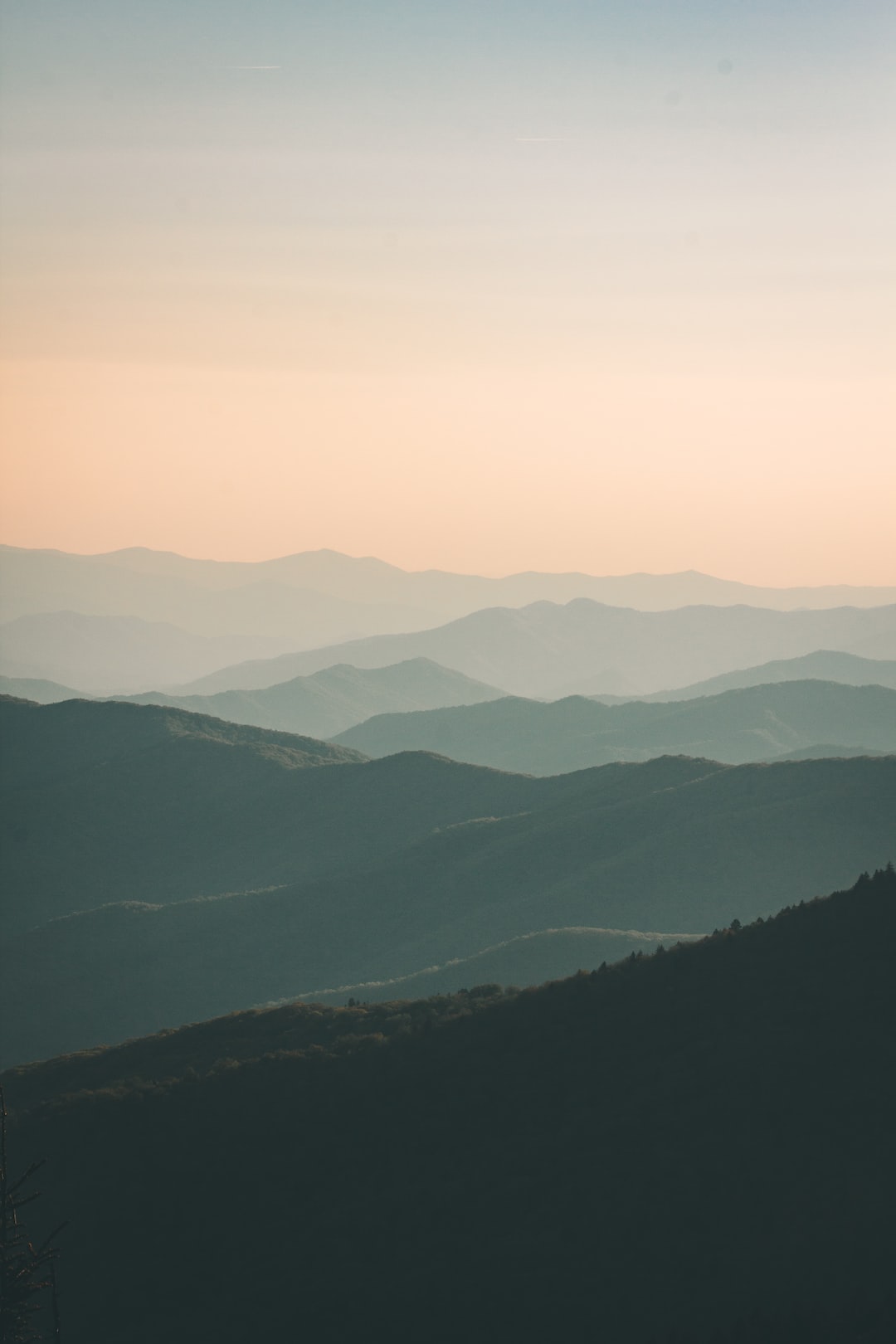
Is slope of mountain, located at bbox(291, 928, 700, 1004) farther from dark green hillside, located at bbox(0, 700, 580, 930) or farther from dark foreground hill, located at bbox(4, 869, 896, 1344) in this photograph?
dark green hillside, located at bbox(0, 700, 580, 930)

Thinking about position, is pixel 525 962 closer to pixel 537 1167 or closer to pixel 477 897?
pixel 477 897

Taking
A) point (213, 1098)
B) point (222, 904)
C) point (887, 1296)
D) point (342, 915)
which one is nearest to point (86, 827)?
point (222, 904)

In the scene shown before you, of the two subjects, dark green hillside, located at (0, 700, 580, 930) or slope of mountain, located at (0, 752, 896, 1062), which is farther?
dark green hillside, located at (0, 700, 580, 930)

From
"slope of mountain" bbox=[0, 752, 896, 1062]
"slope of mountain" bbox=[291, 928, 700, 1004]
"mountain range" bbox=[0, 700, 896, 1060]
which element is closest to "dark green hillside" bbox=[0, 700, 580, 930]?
"mountain range" bbox=[0, 700, 896, 1060]

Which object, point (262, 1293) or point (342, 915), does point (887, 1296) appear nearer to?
point (262, 1293)

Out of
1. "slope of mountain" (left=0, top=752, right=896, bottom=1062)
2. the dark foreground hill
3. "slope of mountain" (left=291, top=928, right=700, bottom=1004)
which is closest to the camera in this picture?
the dark foreground hill

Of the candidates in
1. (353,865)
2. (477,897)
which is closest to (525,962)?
(477,897)

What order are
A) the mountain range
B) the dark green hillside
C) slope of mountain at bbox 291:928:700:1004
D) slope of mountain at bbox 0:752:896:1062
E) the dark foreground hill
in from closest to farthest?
the dark foreground hill → slope of mountain at bbox 291:928:700:1004 → slope of mountain at bbox 0:752:896:1062 → the mountain range → the dark green hillside
